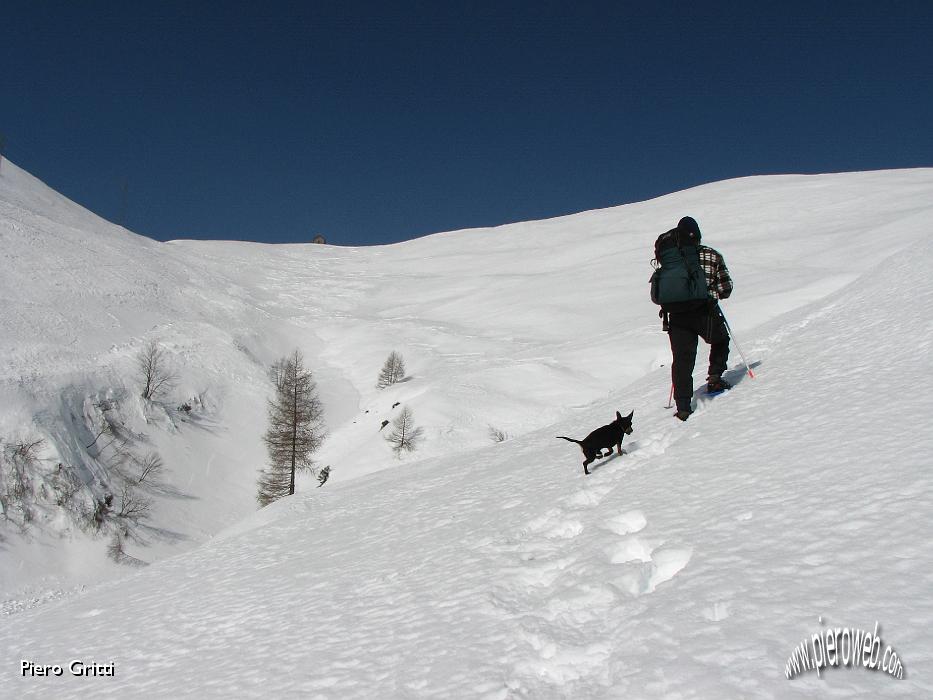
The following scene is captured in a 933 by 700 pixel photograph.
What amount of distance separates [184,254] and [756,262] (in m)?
86.1

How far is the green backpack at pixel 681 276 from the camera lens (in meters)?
7.85

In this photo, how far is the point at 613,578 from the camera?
4.32 meters

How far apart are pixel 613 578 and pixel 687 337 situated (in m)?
4.65

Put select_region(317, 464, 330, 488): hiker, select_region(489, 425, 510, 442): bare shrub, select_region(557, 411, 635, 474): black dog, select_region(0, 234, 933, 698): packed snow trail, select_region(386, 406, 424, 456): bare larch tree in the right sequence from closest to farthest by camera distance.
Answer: select_region(0, 234, 933, 698): packed snow trail → select_region(557, 411, 635, 474): black dog → select_region(489, 425, 510, 442): bare shrub → select_region(386, 406, 424, 456): bare larch tree → select_region(317, 464, 330, 488): hiker

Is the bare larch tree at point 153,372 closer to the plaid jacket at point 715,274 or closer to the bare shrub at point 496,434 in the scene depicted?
the bare shrub at point 496,434

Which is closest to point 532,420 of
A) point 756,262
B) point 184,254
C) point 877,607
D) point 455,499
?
point 455,499

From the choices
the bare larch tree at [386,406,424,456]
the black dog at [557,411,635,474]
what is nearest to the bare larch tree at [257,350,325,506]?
the bare larch tree at [386,406,424,456]

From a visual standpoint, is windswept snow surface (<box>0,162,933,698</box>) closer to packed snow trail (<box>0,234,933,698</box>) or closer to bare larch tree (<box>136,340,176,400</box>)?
packed snow trail (<box>0,234,933,698</box>)

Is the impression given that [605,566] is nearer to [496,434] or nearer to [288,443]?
[496,434]

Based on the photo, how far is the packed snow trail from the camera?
125 inches

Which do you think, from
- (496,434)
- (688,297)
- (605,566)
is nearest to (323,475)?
(496,434)

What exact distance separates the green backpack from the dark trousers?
0.21 m

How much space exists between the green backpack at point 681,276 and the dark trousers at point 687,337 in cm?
21

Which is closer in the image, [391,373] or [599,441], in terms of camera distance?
[599,441]
